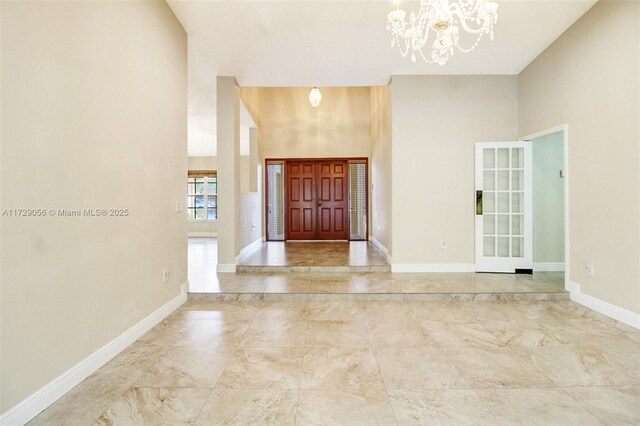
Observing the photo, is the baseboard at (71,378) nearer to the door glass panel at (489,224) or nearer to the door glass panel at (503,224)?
the door glass panel at (489,224)

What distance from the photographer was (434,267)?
471 centimetres

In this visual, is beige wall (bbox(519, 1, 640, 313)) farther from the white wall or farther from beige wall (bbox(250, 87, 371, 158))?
beige wall (bbox(250, 87, 371, 158))

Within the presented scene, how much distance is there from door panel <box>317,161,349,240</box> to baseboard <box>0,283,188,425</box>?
212 inches

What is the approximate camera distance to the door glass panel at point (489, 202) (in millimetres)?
4664

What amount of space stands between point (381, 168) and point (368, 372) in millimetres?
4518

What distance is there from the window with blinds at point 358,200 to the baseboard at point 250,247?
238 cm

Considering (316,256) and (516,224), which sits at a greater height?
(516,224)

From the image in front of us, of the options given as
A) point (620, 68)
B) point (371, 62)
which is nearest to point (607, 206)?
point (620, 68)

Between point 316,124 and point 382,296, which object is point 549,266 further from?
point 316,124

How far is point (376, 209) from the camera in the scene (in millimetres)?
7000

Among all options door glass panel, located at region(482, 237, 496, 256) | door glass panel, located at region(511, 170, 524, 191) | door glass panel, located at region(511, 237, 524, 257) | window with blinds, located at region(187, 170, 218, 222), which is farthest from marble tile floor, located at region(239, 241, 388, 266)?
window with blinds, located at region(187, 170, 218, 222)

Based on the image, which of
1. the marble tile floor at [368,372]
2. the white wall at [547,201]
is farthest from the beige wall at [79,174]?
the white wall at [547,201]

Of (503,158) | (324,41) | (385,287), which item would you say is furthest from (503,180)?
(324,41)

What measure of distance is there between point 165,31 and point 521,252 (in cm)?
532
